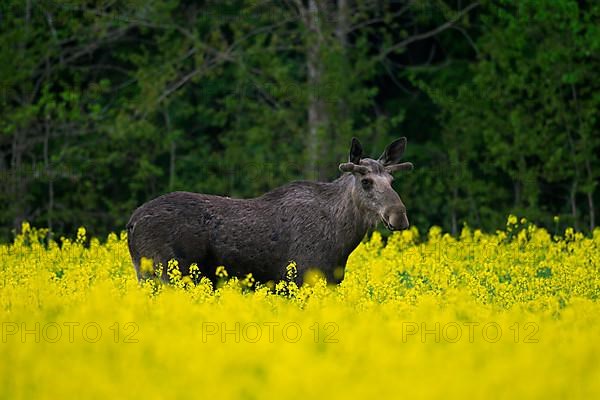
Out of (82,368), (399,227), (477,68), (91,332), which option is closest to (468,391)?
(82,368)

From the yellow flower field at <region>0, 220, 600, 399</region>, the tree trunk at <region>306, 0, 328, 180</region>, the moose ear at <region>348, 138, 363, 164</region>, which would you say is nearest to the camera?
the yellow flower field at <region>0, 220, 600, 399</region>

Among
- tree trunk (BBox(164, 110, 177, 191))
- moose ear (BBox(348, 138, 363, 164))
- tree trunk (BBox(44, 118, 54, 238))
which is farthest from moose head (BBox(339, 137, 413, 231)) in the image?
tree trunk (BBox(164, 110, 177, 191))

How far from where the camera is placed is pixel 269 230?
10594mm

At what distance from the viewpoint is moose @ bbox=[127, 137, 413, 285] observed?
1041 centimetres

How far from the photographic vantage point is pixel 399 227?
32.0 feet

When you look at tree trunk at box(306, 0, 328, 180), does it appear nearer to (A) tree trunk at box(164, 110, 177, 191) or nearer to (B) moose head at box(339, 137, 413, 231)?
(A) tree trunk at box(164, 110, 177, 191)

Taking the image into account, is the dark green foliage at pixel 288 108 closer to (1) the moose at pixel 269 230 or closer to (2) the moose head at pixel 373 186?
(2) the moose head at pixel 373 186

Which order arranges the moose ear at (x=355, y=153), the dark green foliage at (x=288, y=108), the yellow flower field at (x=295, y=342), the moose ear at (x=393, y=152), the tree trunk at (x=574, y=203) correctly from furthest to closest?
the dark green foliage at (x=288, y=108) → the tree trunk at (x=574, y=203) → the moose ear at (x=393, y=152) → the moose ear at (x=355, y=153) → the yellow flower field at (x=295, y=342)

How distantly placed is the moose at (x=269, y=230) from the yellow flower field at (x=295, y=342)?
0.28 m

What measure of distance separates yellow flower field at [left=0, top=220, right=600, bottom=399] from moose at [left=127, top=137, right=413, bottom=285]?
11.2 inches

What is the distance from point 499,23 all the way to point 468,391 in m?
18.2

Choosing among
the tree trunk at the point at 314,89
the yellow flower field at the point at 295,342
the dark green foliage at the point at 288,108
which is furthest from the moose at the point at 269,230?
the tree trunk at the point at 314,89

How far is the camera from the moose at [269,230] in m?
10.4

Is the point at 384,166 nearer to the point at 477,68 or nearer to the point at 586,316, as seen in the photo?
the point at 586,316
